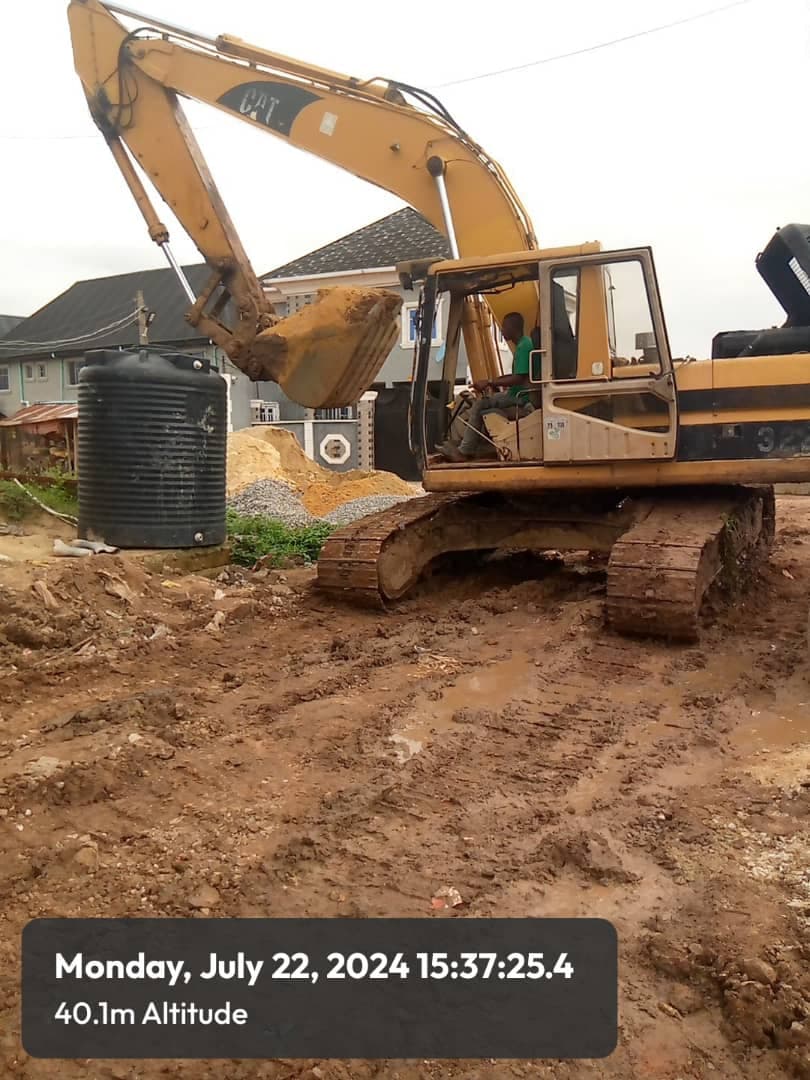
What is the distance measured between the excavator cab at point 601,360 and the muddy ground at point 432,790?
45.7 inches

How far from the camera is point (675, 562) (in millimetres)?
5738

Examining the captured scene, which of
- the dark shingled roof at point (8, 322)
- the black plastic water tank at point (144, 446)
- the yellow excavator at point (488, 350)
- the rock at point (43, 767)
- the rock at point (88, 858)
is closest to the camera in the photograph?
the rock at point (88, 858)

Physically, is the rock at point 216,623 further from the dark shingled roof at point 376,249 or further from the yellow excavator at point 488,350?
the dark shingled roof at point 376,249

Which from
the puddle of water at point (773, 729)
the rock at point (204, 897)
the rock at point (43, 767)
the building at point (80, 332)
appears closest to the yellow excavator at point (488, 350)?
the puddle of water at point (773, 729)

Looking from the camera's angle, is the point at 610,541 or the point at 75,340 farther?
the point at 75,340

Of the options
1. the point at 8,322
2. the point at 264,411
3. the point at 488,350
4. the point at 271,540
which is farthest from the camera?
the point at 8,322

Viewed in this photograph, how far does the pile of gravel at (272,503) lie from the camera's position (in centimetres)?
1112

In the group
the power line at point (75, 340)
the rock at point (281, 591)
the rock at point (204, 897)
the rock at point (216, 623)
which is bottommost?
the rock at point (204, 897)

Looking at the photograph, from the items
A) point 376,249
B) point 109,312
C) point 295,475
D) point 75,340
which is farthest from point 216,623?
point 109,312

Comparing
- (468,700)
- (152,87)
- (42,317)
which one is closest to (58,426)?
(152,87)

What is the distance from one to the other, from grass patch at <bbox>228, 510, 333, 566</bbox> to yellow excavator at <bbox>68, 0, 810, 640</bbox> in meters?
1.69

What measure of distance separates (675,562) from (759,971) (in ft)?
11.6
